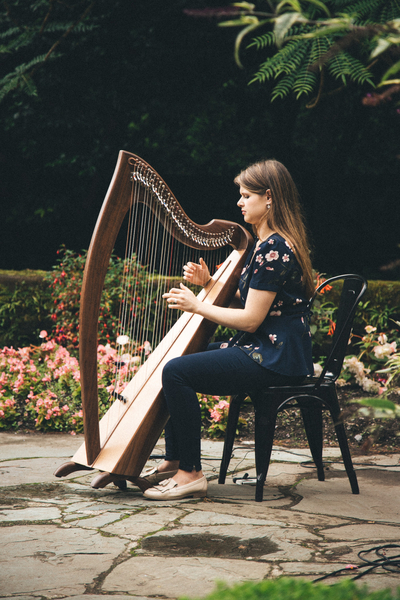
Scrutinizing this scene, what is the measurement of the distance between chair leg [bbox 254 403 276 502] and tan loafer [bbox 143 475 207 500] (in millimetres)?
231

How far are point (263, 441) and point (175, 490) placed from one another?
1.33 ft

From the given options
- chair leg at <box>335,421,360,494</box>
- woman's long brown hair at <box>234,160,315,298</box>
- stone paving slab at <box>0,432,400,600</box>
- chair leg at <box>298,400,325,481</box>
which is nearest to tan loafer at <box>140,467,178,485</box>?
stone paving slab at <box>0,432,400,600</box>

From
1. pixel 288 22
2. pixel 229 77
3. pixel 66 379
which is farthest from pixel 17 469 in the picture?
pixel 229 77

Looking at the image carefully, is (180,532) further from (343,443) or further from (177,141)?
(177,141)

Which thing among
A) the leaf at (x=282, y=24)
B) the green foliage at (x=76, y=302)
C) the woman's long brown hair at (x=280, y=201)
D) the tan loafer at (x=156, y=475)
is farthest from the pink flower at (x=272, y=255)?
the green foliage at (x=76, y=302)

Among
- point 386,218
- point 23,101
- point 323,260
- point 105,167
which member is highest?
point 23,101

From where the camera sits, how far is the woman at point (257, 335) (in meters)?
2.48

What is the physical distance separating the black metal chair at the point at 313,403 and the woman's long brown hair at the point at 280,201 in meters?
0.21

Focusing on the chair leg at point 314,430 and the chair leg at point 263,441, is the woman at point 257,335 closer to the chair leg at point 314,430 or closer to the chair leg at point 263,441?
the chair leg at point 263,441

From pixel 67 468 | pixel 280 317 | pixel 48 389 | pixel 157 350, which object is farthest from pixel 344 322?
pixel 48 389

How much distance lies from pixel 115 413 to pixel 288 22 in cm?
217

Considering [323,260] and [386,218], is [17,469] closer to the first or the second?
[323,260]

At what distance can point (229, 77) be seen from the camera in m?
6.28

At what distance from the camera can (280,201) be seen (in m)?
2.65
